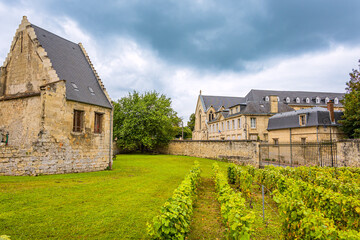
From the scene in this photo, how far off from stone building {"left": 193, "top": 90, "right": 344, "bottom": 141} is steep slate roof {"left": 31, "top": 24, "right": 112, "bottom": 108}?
25.3 metres

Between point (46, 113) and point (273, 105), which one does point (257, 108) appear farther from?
point (46, 113)

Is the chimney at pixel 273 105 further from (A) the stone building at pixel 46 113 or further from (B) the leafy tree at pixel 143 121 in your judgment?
(A) the stone building at pixel 46 113

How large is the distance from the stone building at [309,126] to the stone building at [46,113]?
20.2m

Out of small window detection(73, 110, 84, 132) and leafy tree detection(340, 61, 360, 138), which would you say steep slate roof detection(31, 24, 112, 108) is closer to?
small window detection(73, 110, 84, 132)

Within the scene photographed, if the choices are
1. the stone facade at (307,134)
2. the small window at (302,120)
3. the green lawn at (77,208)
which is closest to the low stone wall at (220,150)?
the stone facade at (307,134)

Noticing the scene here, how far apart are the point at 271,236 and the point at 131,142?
1200 inches

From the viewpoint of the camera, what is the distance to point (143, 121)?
34.3 meters

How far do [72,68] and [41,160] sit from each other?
7.33 m

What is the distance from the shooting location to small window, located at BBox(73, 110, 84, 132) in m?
14.3

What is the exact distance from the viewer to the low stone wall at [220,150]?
2058 centimetres

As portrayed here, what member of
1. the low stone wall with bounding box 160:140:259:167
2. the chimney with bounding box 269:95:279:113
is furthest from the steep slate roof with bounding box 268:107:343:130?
the chimney with bounding box 269:95:279:113

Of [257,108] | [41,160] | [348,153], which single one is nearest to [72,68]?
[41,160]

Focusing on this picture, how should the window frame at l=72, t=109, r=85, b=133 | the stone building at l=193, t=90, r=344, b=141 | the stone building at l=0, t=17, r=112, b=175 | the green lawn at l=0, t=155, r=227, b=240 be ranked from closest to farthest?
the green lawn at l=0, t=155, r=227, b=240
the stone building at l=0, t=17, r=112, b=175
the window frame at l=72, t=109, r=85, b=133
the stone building at l=193, t=90, r=344, b=141

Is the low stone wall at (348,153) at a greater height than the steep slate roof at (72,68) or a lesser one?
lesser
